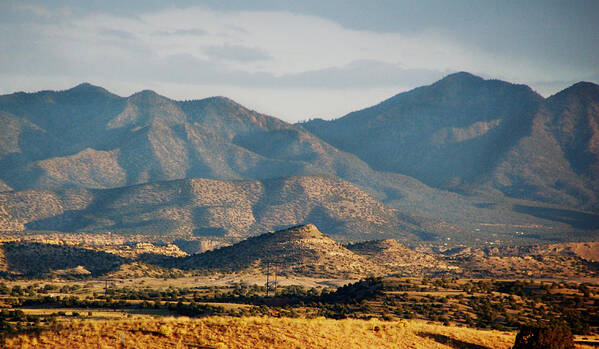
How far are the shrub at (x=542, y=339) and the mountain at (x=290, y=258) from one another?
310 ft

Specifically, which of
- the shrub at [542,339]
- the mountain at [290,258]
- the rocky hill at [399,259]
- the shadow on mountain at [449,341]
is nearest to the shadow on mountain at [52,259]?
the mountain at [290,258]

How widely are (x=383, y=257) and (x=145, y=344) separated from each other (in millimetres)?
129636

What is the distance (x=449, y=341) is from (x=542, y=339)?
223 inches

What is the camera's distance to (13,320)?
4975cm

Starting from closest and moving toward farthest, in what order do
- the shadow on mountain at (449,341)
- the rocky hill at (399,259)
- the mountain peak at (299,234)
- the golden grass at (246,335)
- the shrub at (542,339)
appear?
the golden grass at (246,335) → the shrub at (542,339) → the shadow on mountain at (449,341) → the mountain peak at (299,234) → the rocky hill at (399,259)

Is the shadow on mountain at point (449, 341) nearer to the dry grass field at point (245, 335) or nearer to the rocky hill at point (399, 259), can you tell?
the dry grass field at point (245, 335)

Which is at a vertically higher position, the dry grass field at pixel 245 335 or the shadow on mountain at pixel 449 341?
the dry grass field at pixel 245 335

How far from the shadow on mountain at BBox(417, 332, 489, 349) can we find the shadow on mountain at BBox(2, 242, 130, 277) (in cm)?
9111

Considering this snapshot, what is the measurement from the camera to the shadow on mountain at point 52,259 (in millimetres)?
126625

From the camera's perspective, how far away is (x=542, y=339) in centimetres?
3891

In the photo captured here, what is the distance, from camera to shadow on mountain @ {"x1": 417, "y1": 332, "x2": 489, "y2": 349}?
42375mm

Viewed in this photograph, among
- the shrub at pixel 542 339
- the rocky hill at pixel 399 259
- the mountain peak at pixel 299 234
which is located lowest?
the rocky hill at pixel 399 259

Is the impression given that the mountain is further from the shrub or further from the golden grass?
the shrub

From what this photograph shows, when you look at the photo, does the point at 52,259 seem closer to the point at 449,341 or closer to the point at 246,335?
the point at 449,341
